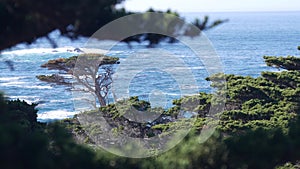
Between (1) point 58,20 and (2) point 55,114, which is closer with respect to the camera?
(1) point 58,20

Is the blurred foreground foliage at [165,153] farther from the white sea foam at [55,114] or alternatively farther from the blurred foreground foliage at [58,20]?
the white sea foam at [55,114]

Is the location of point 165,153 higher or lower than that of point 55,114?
higher

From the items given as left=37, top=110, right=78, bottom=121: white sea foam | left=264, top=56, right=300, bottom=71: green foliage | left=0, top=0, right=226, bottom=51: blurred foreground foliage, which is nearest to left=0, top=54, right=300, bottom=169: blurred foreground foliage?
left=0, top=0, right=226, bottom=51: blurred foreground foliage

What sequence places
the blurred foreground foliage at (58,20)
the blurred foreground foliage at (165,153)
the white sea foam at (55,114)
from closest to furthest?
the blurred foreground foliage at (165,153) → the blurred foreground foliage at (58,20) → the white sea foam at (55,114)

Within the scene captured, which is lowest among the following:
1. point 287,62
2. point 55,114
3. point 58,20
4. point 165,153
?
→ point 55,114

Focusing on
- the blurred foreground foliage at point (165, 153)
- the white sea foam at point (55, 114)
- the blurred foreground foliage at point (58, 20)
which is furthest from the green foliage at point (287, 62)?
the white sea foam at point (55, 114)

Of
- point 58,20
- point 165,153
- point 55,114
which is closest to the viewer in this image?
point 58,20

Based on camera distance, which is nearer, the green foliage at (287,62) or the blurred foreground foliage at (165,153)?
the blurred foreground foliage at (165,153)

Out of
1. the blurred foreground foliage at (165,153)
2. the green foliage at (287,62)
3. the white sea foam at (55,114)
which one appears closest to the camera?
the blurred foreground foliage at (165,153)

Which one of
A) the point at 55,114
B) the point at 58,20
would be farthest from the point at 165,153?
the point at 55,114

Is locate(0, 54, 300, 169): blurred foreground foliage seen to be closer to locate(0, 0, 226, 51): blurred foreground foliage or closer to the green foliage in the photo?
locate(0, 0, 226, 51): blurred foreground foliage

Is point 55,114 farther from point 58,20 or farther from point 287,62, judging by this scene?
point 58,20

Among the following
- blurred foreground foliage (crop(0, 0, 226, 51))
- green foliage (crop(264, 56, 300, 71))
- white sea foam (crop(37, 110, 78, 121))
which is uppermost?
blurred foreground foliage (crop(0, 0, 226, 51))

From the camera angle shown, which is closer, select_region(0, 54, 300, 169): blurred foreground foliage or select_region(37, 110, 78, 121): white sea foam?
select_region(0, 54, 300, 169): blurred foreground foliage
